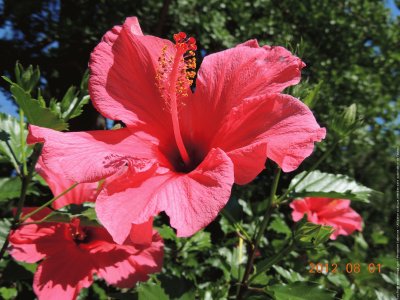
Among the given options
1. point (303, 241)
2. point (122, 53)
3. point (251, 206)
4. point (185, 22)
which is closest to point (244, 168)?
point (303, 241)

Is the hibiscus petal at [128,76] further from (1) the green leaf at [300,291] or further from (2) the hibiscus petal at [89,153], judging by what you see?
(1) the green leaf at [300,291]

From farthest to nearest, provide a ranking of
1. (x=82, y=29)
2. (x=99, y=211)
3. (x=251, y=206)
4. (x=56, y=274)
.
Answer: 1. (x=82, y=29)
2. (x=251, y=206)
3. (x=56, y=274)
4. (x=99, y=211)

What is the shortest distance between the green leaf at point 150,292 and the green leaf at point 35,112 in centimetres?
43

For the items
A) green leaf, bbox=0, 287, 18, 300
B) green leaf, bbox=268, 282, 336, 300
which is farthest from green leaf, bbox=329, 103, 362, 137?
green leaf, bbox=0, 287, 18, 300

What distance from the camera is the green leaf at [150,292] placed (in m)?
0.91

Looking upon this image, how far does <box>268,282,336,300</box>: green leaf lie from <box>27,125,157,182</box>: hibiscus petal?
479mm

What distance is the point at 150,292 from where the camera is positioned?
0.93 metres

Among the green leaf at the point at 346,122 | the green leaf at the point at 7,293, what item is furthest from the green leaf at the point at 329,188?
the green leaf at the point at 7,293

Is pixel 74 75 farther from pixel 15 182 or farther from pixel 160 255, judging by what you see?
pixel 160 255

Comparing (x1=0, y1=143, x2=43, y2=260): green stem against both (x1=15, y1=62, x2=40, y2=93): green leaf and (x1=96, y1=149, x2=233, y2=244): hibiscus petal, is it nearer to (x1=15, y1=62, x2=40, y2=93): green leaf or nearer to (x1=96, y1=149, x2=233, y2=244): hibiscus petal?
(x1=15, y1=62, x2=40, y2=93): green leaf

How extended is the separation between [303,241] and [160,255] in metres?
0.41

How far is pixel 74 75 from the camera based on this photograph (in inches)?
155

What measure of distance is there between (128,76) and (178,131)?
179 mm


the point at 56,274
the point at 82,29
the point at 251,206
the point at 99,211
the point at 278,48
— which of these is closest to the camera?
the point at 99,211
